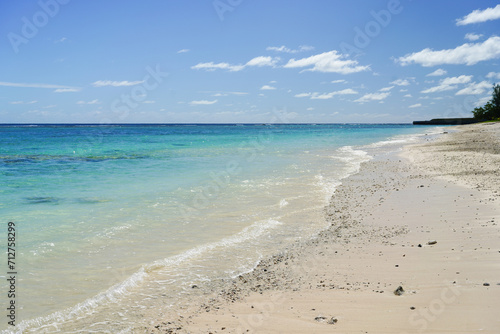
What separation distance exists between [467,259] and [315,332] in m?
3.13

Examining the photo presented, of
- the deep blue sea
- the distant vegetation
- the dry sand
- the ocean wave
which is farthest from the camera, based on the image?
the distant vegetation

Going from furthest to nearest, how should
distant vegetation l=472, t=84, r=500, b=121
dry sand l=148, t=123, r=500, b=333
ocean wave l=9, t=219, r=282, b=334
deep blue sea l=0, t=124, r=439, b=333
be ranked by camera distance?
distant vegetation l=472, t=84, r=500, b=121 < deep blue sea l=0, t=124, r=439, b=333 < ocean wave l=9, t=219, r=282, b=334 < dry sand l=148, t=123, r=500, b=333

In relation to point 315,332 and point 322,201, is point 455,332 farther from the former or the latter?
point 322,201

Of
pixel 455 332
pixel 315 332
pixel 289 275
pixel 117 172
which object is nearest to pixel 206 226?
pixel 289 275

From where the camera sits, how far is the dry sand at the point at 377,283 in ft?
13.8

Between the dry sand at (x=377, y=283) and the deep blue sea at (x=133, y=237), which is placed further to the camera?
the deep blue sea at (x=133, y=237)

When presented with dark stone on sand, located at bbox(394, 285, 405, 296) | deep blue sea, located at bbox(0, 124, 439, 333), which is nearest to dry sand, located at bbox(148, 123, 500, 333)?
dark stone on sand, located at bbox(394, 285, 405, 296)

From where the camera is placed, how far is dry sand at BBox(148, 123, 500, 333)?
4.20 meters

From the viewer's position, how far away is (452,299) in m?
4.44

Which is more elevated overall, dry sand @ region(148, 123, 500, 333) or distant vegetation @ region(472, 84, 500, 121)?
distant vegetation @ region(472, 84, 500, 121)

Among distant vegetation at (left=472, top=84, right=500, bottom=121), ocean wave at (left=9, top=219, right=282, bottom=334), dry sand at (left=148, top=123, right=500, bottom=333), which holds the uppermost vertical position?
distant vegetation at (left=472, top=84, right=500, bottom=121)

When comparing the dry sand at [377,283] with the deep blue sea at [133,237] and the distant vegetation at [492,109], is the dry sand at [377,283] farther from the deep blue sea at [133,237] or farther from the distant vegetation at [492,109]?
the distant vegetation at [492,109]

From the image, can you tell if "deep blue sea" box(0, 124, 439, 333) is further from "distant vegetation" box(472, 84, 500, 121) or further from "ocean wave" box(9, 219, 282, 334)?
"distant vegetation" box(472, 84, 500, 121)

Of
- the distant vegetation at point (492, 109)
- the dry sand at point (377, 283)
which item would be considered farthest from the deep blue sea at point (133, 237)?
the distant vegetation at point (492, 109)
